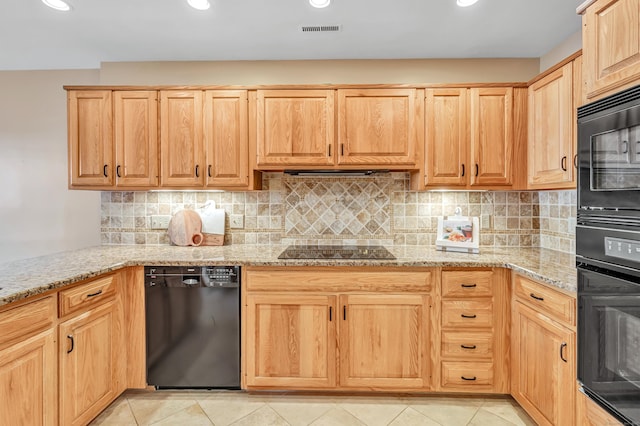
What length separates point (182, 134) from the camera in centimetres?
255

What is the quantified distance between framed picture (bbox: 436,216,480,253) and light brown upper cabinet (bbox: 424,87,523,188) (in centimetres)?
28

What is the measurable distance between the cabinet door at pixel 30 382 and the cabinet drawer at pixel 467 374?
222 centimetres

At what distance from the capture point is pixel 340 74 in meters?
2.80

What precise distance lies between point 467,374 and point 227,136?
2382 millimetres

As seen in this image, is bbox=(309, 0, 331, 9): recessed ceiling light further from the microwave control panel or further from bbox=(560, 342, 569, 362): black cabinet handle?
bbox=(560, 342, 569, 362): black cabinet handle

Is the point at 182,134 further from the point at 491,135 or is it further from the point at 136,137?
the point at 491,135

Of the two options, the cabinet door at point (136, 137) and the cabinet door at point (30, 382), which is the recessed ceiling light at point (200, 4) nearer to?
the cabinet door at point (136, 137)

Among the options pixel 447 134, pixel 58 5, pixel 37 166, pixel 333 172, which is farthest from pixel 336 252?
pixel 37 166

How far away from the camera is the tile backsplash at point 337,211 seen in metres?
2.79

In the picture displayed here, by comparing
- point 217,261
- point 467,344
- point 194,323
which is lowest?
point 467,344

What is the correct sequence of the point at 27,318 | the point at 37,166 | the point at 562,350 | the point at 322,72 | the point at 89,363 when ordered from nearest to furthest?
the point at 27,318
the point at 562,350
the point at 89,363
the point at 322,72
the point at 37,166

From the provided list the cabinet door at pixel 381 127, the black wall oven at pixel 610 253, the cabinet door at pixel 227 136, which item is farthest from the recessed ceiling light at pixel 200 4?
the black wall oven at pixel 610 253

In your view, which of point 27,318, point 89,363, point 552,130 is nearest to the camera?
point 27,318

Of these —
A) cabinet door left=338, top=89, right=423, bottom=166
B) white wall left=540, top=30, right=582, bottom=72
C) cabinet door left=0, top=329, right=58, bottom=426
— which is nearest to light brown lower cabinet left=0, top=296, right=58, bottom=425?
cabinet door left=0, top=329, right=58, bottom=426
